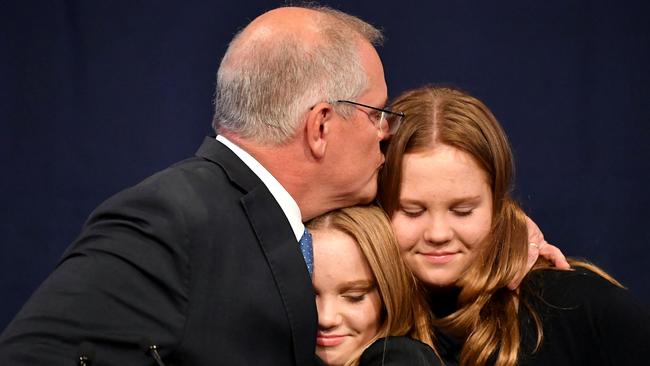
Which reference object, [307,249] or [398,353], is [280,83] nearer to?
[307,249]

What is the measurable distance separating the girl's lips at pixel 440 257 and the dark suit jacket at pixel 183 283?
0.33m

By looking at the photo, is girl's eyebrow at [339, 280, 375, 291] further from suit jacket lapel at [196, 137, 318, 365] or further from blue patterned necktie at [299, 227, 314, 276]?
suit jacket lapel at [196, 137, 318, 365]

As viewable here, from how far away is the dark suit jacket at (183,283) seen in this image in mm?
1453

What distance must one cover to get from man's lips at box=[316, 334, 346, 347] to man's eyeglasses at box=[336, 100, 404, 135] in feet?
1.25

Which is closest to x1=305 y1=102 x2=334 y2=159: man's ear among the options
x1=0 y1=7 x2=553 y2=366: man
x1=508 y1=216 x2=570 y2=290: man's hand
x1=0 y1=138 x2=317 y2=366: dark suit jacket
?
x1=0 y1=7 x2=553 y2=366: man

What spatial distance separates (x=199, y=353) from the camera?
1563mm

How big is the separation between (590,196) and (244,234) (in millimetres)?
1439

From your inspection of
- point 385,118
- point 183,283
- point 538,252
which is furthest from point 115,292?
point 538,252

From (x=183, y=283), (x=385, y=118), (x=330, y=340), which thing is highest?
(x=385, y=118)

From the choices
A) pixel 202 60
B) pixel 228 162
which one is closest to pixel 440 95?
pixel 228 162

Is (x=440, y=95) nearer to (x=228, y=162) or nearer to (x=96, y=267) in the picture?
(x=228, y=162)

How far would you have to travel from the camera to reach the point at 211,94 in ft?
9.23

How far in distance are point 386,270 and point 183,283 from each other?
0.45 metres

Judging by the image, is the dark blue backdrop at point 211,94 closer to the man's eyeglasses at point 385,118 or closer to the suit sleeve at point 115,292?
the man's eyeglasses at point 385,118
